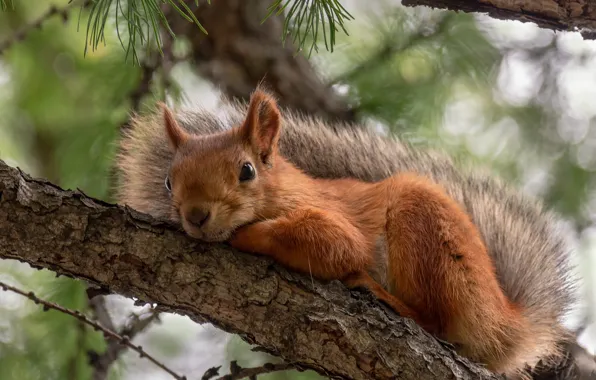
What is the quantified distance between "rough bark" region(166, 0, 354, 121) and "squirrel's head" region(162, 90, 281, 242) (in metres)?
1.24

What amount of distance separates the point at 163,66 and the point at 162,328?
4.47 ft

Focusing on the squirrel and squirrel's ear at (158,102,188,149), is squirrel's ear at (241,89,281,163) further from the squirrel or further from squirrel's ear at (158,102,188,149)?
squirrel's ear at (158,102,188,149)

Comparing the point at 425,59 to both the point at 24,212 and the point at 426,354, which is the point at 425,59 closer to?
the point at 426,354

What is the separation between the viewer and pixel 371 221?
215 centimetres

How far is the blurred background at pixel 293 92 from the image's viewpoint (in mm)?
2869

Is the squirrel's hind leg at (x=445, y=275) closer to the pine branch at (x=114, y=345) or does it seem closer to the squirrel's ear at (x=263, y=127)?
the squirrel's ear at (x=263, y=127)

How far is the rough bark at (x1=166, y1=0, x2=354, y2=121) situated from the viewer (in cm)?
335

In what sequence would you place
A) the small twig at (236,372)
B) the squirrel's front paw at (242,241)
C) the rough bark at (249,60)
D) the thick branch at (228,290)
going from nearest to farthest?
the thick branch at (228,290) < the squirrel's front paw at (242,241) < the small twig at (236,372) < the rough bark at (249,60)

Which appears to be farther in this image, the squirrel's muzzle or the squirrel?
the squirrel

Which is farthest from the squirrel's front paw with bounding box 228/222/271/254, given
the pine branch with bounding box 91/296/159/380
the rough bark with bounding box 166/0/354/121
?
the rough bark with bounding box 166/0/354/121

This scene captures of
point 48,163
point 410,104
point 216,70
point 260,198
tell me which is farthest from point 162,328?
point 260,198

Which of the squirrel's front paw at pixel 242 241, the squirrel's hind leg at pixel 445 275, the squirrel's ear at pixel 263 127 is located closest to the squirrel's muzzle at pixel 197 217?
the squirrel's front paw at pixel 242 241

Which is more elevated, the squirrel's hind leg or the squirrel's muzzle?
the squirrel's muzzle

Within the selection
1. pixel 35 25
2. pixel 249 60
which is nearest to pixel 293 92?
pixel 249 60
